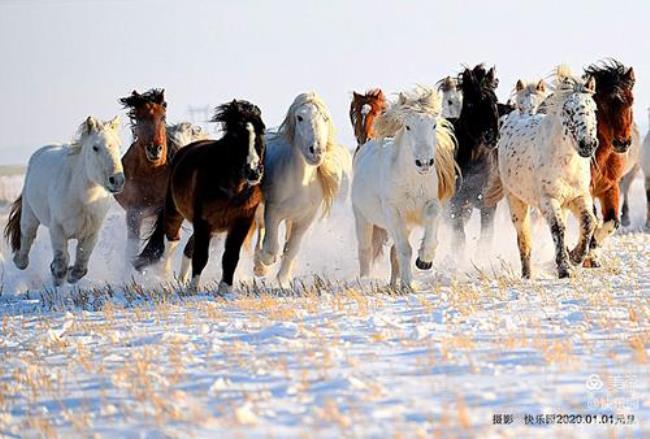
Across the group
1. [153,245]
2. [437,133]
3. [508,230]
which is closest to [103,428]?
[437,133]

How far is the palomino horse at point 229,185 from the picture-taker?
10.0m

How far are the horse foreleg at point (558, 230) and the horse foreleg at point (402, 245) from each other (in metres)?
1.44

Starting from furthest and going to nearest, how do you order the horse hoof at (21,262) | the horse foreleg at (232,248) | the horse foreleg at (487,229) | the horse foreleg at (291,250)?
the horse hoof at (21,262), the horse foreleg at (487,229), the horse foreleg at (291,250), the horse foreleg at (232,248)

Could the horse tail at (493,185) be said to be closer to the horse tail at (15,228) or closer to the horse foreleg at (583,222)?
the horse foreleg at (583,222)

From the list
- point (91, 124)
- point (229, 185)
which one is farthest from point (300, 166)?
point (91, 124)

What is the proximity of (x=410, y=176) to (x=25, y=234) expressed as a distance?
19.7ft

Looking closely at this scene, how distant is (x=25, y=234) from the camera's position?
1330 centimetres

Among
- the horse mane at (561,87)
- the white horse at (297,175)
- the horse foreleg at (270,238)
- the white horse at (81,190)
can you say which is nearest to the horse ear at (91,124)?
the white horse at (81,190)

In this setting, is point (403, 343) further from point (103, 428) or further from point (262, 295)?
point (262, 295)

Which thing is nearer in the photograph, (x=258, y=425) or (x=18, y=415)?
(x=258, y=425)

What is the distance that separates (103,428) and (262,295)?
15.6 feet

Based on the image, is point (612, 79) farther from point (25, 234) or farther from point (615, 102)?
point (25, 234)

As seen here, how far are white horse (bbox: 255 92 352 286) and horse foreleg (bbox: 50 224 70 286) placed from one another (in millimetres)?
2423

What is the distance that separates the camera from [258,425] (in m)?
4.61
